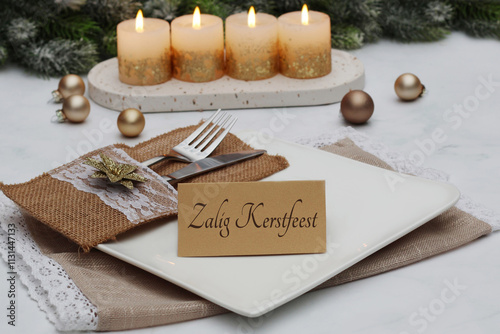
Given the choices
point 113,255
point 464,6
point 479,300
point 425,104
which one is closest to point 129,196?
point 113,255

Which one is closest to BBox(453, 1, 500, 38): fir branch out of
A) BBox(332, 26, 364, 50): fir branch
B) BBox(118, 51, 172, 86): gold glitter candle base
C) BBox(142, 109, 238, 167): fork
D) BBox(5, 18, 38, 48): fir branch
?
BBox(332, 26, 364, 50): fir branch

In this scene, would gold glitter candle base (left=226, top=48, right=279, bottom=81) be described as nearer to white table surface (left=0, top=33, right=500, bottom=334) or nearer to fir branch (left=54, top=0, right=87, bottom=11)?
white table surface (left=0, top=33, right=500, bottom=334)

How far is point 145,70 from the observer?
1228 millimetres

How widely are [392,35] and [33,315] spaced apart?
4.18 ft

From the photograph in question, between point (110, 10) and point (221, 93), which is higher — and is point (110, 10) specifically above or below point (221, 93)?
above

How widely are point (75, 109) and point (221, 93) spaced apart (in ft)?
0.91

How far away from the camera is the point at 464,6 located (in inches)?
65.4

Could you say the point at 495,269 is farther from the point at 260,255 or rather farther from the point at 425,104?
the point at 425,104

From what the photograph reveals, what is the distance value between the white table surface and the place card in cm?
7

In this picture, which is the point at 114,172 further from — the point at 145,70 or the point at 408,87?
the point at 408,87

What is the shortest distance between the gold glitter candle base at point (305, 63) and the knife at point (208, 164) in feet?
1.39

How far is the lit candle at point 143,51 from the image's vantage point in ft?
3.94

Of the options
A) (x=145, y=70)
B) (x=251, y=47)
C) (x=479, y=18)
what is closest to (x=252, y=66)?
(x=251, y=47)

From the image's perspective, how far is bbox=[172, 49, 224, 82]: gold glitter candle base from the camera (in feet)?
4.04
